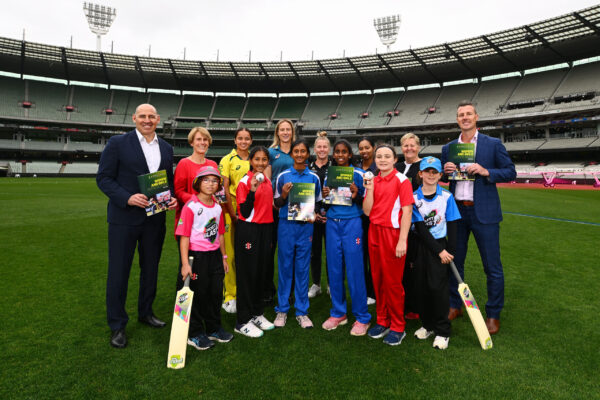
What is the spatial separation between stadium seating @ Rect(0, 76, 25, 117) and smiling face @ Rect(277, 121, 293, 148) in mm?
53087

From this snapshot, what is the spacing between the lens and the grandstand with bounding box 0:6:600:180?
1287 inches

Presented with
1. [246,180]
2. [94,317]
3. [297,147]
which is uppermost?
[297,147]

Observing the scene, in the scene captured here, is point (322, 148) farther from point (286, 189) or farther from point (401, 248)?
point (401, 248)

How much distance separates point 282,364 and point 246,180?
1.90 meters

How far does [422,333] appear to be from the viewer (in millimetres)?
3176

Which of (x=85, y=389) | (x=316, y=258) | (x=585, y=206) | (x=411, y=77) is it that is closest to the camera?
(x=85, y=389)

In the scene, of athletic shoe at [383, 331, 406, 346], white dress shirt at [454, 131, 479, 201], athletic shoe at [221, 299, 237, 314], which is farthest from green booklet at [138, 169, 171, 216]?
white dress shirt at [454, 131, 479, 201]

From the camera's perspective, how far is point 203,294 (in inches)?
120

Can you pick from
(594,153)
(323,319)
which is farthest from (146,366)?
(594,153)

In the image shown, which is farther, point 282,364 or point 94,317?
point 94,317

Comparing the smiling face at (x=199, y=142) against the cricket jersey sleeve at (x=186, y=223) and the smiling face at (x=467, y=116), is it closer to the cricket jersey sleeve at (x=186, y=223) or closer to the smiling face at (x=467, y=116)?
the cricket jersey sleeve at (x=186, y=223)

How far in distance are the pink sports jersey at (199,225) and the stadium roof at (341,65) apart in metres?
36.7

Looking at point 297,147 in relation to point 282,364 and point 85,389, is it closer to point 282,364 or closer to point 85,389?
point 282,364

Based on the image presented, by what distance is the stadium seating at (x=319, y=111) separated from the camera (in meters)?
47.1
